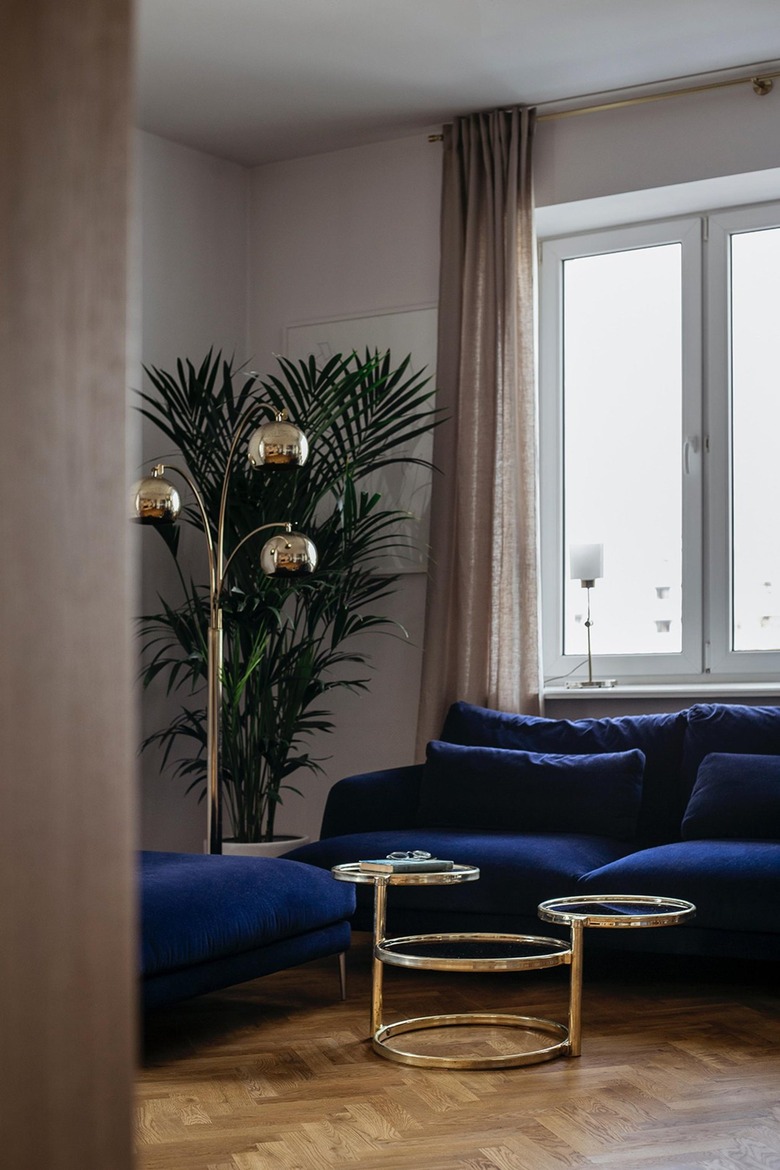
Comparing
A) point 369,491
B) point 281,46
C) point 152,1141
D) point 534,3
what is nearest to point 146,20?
point 281,46

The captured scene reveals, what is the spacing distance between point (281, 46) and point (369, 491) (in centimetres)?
176

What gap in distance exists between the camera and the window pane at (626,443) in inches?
196

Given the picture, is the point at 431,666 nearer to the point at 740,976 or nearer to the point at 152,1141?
the point at 740,976

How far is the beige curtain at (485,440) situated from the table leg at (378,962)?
1.70 m

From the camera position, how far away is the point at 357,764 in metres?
5.32

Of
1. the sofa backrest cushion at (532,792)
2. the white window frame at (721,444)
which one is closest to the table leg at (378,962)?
the sofa backrest cushion at (532,792)

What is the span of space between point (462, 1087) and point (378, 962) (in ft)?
1.45

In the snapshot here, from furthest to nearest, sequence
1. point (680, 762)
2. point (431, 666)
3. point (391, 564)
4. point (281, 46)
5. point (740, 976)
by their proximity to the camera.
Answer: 1. point (391, 564)
2. point (431, 666)
3. point (281, 46)
4. point (680, 762)
5. point (740, 976)

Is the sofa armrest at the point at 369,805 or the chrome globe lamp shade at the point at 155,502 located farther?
the sofa armrest at the point at 369,805

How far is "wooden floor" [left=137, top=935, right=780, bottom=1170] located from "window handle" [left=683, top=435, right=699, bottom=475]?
201 centimetres

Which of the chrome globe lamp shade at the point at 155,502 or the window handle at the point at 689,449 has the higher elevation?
the window handle at the point at 689,449

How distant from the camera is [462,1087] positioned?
269 cm

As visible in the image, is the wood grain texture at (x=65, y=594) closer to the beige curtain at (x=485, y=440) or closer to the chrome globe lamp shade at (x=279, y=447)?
the chrome globe lamp shade at (x=279, y=447)

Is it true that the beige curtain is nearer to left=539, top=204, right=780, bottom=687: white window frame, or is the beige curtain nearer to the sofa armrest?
left=539, top=204, right=780, bottom=687: white window frame
